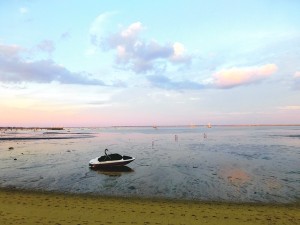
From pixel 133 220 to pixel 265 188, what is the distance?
14411 millimetres

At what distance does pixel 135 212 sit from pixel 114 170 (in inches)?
766

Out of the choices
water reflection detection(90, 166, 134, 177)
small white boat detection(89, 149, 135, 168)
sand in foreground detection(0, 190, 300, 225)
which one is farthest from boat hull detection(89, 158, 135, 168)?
sand in foreground detection(0, 190, 300, 225)

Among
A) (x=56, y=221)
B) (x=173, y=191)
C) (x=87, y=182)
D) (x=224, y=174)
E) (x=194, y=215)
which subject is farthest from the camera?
(x=224, y=174)

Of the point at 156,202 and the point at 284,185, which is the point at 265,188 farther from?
the point at 156,202

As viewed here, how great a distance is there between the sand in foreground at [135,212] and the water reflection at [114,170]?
504 inches

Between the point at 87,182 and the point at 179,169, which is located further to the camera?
the point at 179,169

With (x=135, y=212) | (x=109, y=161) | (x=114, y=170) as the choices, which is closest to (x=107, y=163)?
(x=109, y=161)

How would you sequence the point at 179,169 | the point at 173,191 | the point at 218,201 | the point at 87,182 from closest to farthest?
1. the point at 218,201
2. the point at 173,191
3. the point at 87,182
4. the point at 179,169

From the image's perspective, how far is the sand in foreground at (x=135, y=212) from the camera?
13.3m

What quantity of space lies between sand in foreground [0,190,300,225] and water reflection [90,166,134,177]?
504 inches

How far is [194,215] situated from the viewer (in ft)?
47.9

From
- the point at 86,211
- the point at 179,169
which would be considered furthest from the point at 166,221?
the point at 179,169

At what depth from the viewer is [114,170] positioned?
34156mm

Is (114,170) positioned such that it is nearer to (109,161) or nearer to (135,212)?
(109,161)
